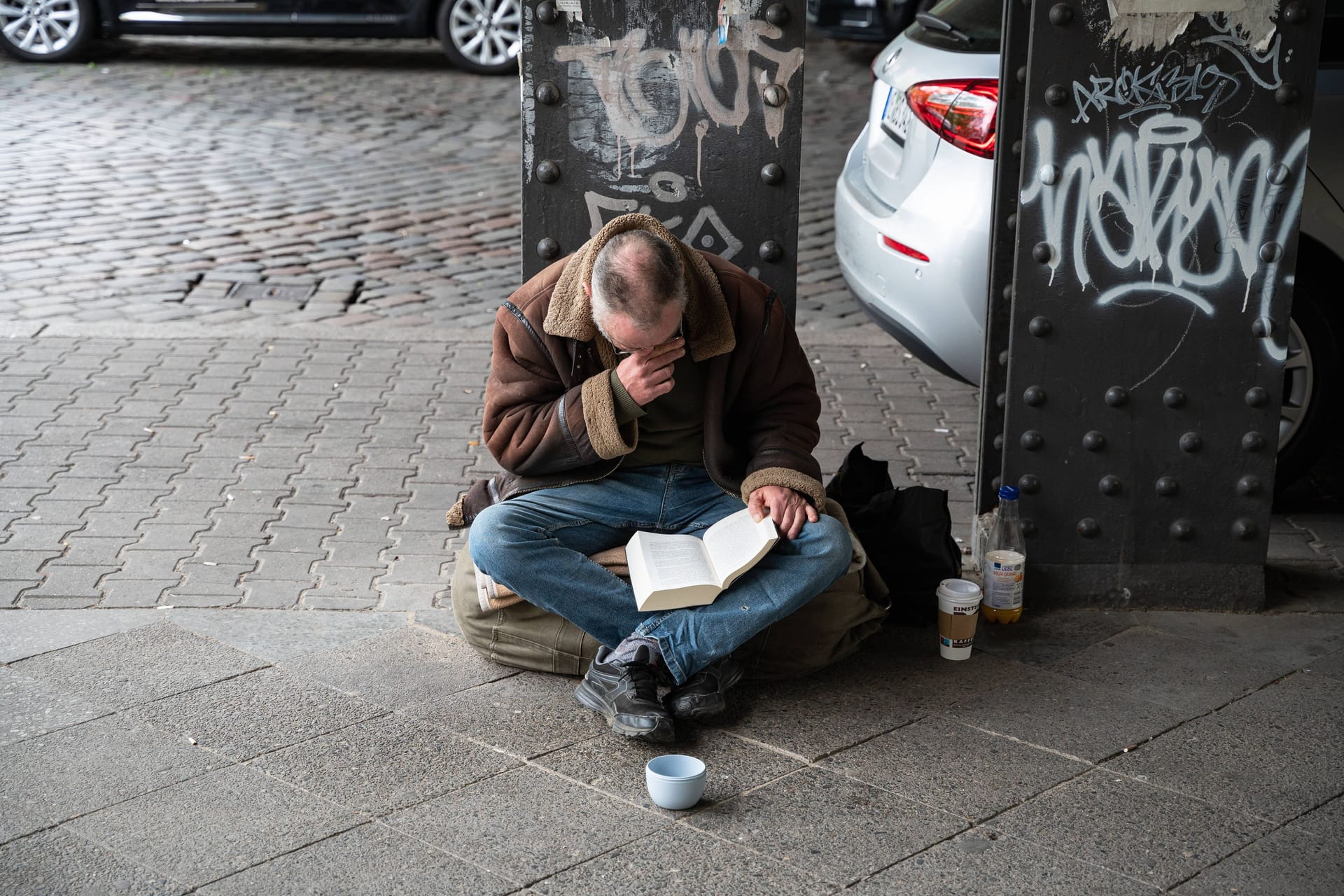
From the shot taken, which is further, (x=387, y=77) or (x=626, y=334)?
(x=387, y=77)

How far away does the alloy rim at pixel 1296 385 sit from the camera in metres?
4.39

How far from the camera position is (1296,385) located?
4.45 m

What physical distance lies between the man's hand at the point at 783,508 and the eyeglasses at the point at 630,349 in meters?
0.43

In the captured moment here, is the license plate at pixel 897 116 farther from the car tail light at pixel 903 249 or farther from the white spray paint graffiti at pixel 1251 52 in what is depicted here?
the white spray paint graffiti at pixel 1251 52

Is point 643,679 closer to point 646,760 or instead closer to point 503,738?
point 646,760

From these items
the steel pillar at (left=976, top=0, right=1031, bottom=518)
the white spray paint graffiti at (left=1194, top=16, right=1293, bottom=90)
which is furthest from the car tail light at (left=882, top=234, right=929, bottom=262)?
the white spray paint graffiti at (left=1194, top=16, right=1293, bottom=90)

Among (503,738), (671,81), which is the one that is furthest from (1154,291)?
(503,738)

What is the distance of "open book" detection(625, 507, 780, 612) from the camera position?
10.9ft

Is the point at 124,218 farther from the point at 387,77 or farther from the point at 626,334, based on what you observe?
the point at 626,334

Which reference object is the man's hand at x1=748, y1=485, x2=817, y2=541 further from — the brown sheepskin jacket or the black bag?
the black bag

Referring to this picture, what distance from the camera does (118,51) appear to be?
517 inches

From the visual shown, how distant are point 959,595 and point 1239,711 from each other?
715 millimetres

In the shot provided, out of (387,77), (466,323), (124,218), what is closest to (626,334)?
(466,323)

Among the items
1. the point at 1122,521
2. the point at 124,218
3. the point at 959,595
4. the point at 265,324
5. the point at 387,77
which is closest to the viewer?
the point at 959,595
